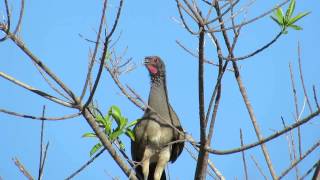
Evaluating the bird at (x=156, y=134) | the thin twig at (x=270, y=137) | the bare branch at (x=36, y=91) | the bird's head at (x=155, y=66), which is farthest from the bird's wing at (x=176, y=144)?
the bare branch at (x=36, y=91)

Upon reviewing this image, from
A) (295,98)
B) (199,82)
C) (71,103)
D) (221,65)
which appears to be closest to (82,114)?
(71,103)

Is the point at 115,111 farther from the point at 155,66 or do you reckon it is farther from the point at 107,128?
the point at 155,66

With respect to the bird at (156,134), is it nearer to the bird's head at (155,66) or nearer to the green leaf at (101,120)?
the bird's head at (155,66)

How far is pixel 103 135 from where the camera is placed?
3951mm

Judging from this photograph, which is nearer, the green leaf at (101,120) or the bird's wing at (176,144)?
the green leaf at (101,120)

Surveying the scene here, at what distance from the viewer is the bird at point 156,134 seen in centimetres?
623

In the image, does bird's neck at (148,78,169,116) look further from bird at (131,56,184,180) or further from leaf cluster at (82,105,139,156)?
leaf cluster at (82,105,139,156)

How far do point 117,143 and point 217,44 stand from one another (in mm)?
1373

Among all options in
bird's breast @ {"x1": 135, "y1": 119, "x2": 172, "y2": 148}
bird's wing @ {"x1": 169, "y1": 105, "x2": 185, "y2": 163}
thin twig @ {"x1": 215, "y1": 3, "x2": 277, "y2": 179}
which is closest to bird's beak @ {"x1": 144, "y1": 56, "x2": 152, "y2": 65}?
bird's wing @ {"x1": 169, "y1": 105, "x2": 185, "y2": 163}

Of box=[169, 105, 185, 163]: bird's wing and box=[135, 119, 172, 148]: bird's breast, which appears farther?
box=[169, 105, 185, 163]: bird's wing

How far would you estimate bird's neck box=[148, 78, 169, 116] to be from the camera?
253 inches

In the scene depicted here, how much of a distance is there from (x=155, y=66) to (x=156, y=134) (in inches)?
36.0

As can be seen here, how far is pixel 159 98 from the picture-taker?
6.54m

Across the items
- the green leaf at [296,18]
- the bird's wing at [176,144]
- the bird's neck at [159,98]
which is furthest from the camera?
the bird's neck at [159,98]
